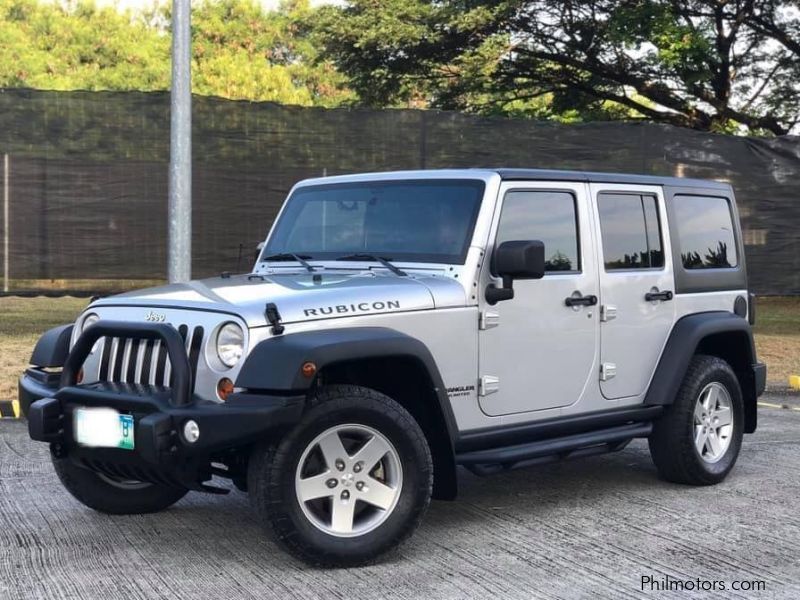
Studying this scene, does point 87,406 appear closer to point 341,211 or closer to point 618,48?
point 341,211

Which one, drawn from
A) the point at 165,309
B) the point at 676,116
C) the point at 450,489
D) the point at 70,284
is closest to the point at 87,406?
the point at 165,309

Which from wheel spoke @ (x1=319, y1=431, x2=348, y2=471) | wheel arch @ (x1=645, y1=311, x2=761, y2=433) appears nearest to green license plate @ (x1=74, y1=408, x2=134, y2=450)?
wheel spoke @ (x1=319, y1=431, x2=348, y2=471)

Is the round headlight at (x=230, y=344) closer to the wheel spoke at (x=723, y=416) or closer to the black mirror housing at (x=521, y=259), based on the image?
the black mirror housing at (x=521, y=259)

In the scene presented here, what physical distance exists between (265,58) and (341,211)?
50.1 meters

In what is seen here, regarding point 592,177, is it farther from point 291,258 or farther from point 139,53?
point 139,53

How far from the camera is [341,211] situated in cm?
607

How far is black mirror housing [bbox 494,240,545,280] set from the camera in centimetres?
518

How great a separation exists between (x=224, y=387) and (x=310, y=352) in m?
0.40

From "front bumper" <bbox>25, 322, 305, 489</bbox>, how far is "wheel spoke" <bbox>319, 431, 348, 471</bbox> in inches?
9.8

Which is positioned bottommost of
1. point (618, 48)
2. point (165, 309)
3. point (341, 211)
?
point (165, 309)

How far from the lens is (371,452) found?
482cm

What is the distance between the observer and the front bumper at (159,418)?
445cm

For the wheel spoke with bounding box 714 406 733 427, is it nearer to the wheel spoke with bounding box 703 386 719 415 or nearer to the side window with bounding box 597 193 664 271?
the wheel spoke with bounding box 703 386 719 415

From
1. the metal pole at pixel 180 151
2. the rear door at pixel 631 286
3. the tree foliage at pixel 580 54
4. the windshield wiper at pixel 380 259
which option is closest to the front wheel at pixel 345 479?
the windshield wiper at pixel 380 259
